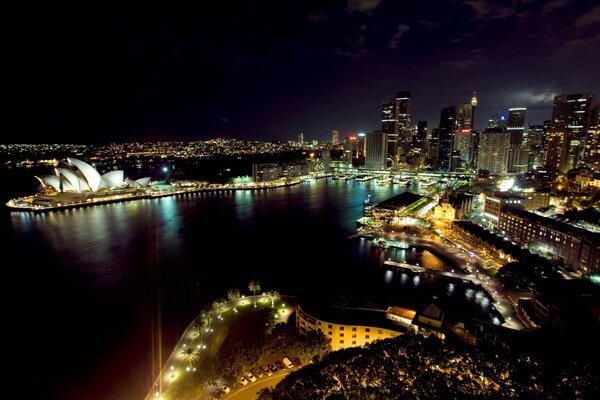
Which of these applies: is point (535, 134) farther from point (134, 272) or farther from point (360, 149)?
point (134, 272)

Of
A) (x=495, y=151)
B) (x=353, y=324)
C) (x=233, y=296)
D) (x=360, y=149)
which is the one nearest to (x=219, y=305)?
(x=233, y=296)

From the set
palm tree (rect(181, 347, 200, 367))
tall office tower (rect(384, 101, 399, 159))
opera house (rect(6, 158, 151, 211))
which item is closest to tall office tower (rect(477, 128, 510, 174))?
tall office tower (rect(384, 101, 399, 159))

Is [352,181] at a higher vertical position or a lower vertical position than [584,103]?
lower

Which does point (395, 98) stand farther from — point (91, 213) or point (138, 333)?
point (138, 333)

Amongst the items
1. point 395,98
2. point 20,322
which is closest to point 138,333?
point 20,322

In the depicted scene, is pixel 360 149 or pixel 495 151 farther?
pixel 360 149

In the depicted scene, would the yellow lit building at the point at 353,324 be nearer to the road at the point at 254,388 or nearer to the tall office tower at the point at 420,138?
the road at the point at 254,388
